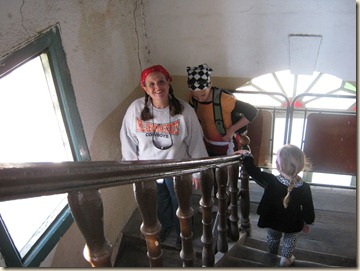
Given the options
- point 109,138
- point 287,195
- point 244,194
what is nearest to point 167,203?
point 244,194

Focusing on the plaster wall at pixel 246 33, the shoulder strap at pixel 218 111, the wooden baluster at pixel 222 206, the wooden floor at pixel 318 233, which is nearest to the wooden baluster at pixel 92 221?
the wooden baluster at pixel 222 206

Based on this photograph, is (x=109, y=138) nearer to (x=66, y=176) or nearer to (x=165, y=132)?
(x=165, y=132)

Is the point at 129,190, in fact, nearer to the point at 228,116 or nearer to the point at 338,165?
the point at 228,116

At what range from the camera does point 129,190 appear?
392 cm

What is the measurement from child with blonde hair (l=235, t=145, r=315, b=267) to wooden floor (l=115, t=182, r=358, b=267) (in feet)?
2.89

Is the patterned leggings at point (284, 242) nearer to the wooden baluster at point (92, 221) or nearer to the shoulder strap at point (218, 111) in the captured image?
the shoulder strap at point (218, 111)

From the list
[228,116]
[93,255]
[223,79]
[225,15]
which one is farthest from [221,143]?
[93,255]

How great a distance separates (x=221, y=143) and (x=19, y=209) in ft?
5.54

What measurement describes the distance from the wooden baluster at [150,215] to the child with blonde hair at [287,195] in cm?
126

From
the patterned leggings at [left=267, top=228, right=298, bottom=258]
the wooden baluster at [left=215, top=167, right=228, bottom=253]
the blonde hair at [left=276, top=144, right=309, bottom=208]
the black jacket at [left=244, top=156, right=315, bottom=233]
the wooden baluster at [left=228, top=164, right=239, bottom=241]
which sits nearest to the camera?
the wooden baluster at [left=215, top=167, right=228, bottom=253]

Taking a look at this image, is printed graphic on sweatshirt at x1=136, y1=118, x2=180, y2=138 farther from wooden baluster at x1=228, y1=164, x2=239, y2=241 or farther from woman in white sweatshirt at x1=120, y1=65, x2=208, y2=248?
wooden baluster at x1=228, y1=164, x2=239, y2=241

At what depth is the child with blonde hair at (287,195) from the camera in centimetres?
223

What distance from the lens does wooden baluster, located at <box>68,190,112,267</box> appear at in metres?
0.85

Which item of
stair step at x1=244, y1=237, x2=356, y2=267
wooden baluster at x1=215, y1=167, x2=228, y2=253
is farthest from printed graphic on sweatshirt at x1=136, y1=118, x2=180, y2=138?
stair step at x1=244, y1=237, x2=356, y2=267
